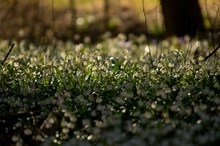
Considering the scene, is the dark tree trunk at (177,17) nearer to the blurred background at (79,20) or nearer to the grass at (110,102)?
the blurred background at (79,20)

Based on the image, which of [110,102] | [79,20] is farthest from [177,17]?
[110,102]

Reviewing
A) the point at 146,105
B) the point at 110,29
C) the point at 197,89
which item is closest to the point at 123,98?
the point at 146,105

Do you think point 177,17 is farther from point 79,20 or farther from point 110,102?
point 110,102

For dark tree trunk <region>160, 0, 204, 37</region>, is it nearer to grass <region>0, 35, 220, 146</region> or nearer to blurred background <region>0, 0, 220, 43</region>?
blurred background <region>0, 0, 220, 43</region>

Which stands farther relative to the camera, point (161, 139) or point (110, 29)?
point (110, 29)

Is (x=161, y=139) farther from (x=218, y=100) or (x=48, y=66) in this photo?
(x=48, y=66)
